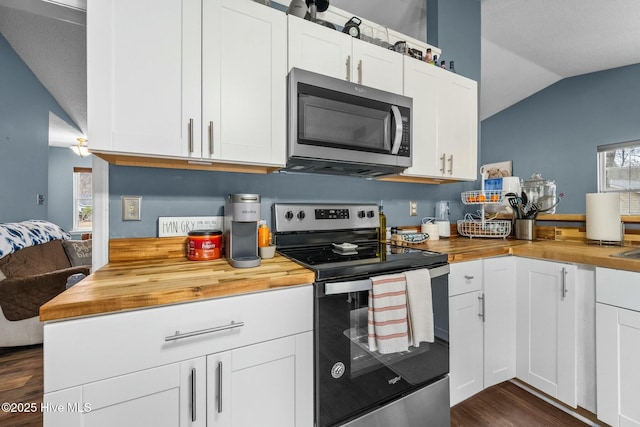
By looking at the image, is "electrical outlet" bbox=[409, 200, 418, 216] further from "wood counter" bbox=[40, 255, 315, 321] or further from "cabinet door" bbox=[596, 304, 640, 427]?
"wood counter" bbox=[40, 255, 315, 321]

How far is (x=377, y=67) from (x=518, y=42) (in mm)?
2794

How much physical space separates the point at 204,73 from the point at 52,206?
21.4ft

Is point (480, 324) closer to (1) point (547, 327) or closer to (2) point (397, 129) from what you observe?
(1) point (547, 327)

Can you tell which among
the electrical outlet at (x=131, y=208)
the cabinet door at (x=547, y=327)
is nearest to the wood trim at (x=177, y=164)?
the electrical outlet at (x=131, y=208)

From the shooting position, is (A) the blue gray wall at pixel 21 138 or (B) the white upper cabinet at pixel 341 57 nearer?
(B) the white upper cabinet at pixel 341 57

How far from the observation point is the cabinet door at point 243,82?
121 centimetres

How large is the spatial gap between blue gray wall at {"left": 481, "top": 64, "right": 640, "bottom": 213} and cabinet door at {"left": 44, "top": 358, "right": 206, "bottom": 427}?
17.8 ft

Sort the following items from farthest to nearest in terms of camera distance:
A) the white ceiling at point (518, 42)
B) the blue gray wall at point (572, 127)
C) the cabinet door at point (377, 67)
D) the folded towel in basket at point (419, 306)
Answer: the blue gray wall at point (572, 127) → the white ceiling at point (518, 42) → the cabinet door at point (377, 67) → the folded towel in basket at point (419, 306)

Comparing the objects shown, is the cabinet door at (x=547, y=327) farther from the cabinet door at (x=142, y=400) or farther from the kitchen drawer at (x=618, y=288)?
the cabinet door at (x=142, y=400)

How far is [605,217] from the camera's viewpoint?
1.72 m

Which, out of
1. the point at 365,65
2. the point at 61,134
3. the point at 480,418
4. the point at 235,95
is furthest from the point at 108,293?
the point at 61,134

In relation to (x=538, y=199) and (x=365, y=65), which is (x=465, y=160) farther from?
(x=365, y=65)

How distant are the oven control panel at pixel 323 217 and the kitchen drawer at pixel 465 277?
23.0 inches

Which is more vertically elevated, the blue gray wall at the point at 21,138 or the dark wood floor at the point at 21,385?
the blue gray wall at the point at 21,138
